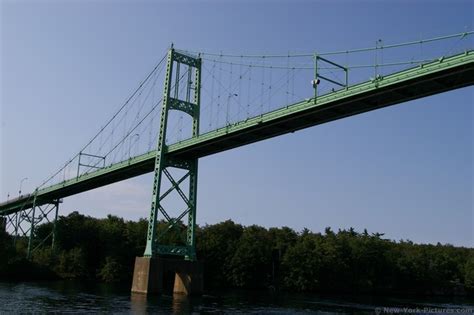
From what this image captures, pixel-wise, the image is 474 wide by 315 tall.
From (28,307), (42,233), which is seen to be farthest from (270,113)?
(42,233)

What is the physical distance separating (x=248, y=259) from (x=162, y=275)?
114 ft

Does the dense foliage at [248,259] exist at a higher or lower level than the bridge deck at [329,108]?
lower

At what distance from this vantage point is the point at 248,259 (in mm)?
95562

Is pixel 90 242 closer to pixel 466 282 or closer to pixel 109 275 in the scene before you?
pixel 109 275

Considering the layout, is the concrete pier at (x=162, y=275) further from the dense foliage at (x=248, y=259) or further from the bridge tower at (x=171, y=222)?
the dense foliage at (x=248, y=259)

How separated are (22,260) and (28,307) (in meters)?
46.5

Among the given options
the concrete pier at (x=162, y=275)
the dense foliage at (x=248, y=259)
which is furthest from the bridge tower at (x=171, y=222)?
the dense foliage at (x=248, y=259)

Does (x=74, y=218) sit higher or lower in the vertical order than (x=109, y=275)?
higher

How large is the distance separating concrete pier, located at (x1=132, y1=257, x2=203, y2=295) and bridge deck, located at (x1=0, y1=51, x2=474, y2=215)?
12.6 metres

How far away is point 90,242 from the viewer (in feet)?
328

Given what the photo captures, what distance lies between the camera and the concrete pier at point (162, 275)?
6053 cm

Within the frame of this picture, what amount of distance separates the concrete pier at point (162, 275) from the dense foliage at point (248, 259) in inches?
1132

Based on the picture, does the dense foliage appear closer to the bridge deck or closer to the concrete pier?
the bridge deck

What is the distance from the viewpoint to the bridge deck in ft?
139
